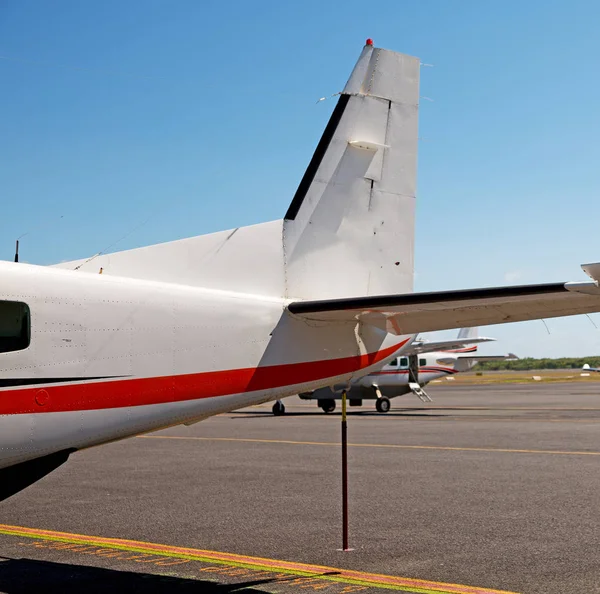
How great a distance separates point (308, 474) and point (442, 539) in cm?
525

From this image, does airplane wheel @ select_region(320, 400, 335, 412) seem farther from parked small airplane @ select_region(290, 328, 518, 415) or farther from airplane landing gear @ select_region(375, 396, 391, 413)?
airplane landing gear @ select_region(375, 396, 391, 413)

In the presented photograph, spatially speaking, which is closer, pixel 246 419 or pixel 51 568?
pixel 51 568

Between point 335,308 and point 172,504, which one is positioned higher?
point 335,308

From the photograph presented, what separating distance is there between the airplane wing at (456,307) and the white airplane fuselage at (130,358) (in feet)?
1.35

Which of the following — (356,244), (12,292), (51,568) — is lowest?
(51,568)

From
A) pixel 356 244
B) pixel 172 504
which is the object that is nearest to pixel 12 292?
pixel 356 244

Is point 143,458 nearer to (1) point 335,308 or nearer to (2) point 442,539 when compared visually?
(2) point 442,539

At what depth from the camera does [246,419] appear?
2927 cm

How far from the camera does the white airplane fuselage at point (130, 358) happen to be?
220 inches

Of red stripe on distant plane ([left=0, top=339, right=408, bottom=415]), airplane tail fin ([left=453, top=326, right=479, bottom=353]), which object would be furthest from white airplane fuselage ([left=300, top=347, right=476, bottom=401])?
red stripe on distant plane ([left=0, top=339, right=408, bottom=415])

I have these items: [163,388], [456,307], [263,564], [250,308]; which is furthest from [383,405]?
[163,388]

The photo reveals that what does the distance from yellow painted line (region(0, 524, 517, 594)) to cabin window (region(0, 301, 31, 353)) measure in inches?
118

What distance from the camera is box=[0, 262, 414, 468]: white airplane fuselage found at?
18.3ft

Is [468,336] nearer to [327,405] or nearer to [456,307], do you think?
[327,405]
